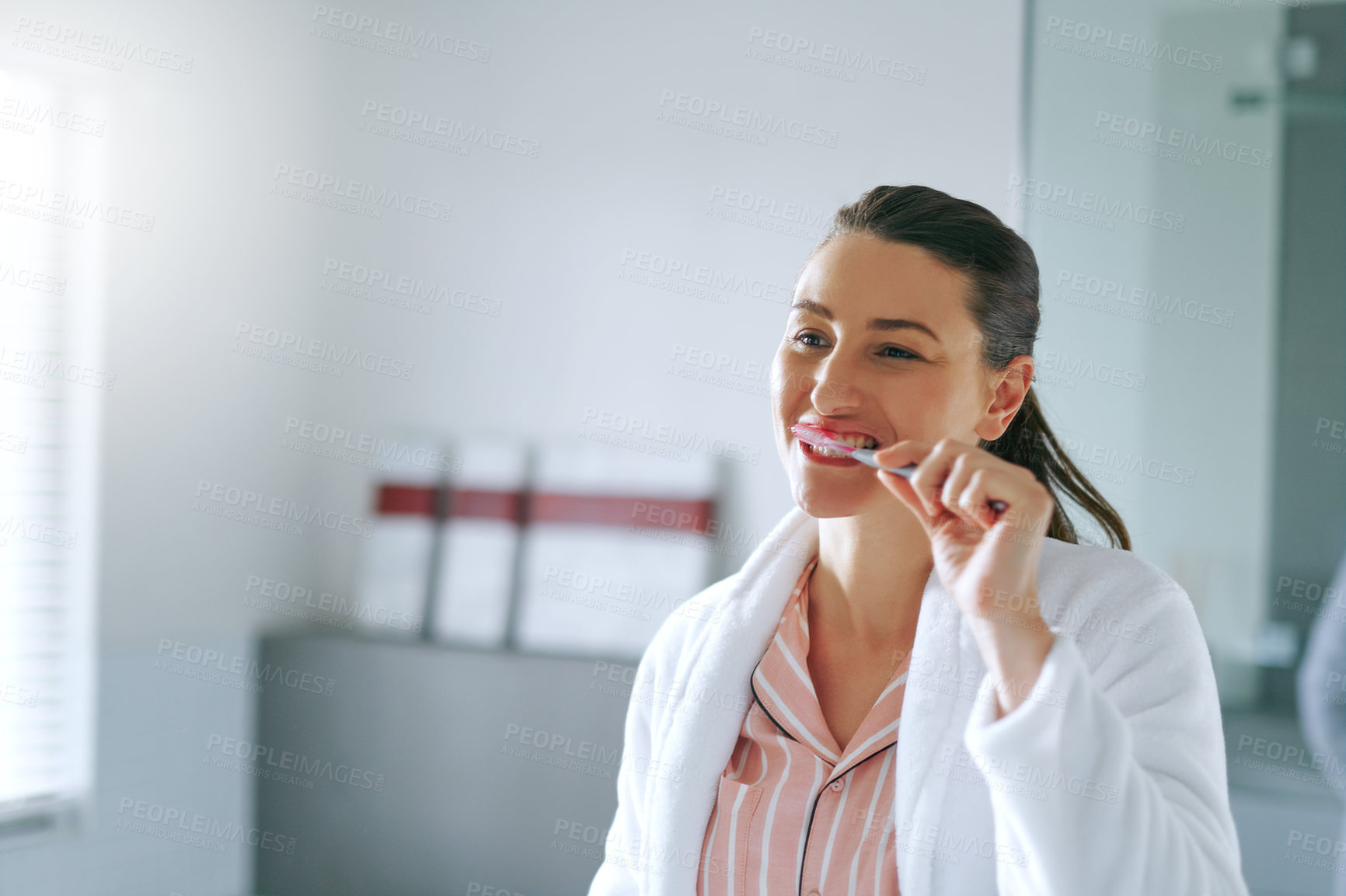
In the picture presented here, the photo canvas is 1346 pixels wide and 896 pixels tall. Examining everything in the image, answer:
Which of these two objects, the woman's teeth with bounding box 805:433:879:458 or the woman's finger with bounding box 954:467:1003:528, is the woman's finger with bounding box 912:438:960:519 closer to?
the woman's finger with bounding box 954:467:1003:528

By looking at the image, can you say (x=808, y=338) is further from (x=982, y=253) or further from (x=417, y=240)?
(x=417, y=240)

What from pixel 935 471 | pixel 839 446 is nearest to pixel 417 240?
pixel 839 446

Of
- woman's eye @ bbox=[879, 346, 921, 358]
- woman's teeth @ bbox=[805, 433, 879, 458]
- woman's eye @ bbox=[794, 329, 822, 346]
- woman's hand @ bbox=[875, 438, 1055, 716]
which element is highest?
woman's eye @ bbox=[794, 329, 822, 346]

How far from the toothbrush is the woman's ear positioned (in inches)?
5.5

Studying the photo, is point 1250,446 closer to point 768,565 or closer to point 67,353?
point 768,565

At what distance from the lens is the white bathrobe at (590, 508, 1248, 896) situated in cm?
61

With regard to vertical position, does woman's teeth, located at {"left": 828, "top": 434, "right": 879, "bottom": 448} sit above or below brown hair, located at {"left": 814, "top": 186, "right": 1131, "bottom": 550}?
below

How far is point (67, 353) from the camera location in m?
1.60

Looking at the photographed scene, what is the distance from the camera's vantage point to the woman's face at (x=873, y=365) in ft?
2.65

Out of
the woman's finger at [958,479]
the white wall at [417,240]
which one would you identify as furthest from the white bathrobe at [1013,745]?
the white wall at [417,240]

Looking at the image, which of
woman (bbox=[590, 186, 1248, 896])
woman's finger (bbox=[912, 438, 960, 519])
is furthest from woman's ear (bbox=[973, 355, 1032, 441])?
→ woman's finger (bbox=[912, 438, 960, 519])

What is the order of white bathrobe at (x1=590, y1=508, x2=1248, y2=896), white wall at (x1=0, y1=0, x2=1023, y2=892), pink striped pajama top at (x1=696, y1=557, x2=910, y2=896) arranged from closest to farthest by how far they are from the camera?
white bathrobe at (x1=590, y1=508, x2=1248, y2=896) → pink striped pajama top at (x1=696, y1=557, x2=910, y2=896) → white wall at (x1=0, y1=0, x2=1023, y2=892)

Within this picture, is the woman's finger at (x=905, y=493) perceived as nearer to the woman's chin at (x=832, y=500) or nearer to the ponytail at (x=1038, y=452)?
the woman's chin at (x=832, y=500)

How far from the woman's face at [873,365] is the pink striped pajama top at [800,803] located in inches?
6.4
